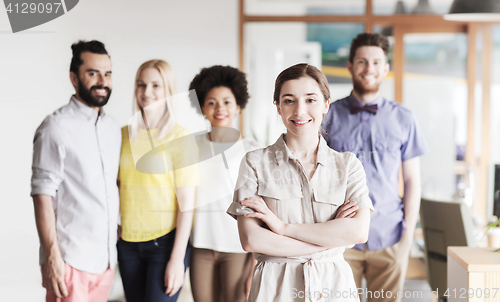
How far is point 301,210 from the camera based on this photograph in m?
1.51

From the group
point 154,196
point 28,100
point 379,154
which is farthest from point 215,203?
point 28,100

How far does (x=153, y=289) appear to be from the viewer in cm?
197

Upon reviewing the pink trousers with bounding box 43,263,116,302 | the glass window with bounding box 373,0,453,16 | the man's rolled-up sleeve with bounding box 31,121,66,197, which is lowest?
the pink trousers with bounding box 43,263,116,302

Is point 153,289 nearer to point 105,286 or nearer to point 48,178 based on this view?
point 105,286

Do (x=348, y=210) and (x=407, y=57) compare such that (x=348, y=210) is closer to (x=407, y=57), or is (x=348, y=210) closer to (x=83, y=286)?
(x=83, y=286)

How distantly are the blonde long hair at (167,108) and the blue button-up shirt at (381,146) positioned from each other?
717mm

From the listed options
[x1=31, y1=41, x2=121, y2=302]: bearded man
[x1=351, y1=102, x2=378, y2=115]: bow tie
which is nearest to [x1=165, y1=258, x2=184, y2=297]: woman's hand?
[x1=31, y1=41, x2=121, y2=302]: bearded man

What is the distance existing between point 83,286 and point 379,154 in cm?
144

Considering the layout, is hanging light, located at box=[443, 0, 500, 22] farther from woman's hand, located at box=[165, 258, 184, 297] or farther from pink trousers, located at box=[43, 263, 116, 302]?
pink trousers, located at box=[43, 263, 116, 302]

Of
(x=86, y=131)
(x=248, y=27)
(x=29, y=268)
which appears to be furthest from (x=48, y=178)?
(x=248, y=27)

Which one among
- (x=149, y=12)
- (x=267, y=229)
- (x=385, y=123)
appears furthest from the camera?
(x=149, y=12)

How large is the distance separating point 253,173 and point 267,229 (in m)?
0.19

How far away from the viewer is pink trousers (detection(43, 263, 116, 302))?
1.96 m

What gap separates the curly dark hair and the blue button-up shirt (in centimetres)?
43
